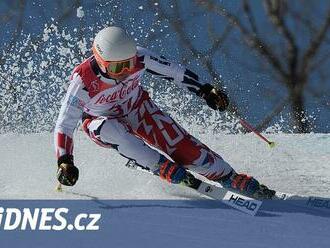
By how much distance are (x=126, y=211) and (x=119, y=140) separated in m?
0.45

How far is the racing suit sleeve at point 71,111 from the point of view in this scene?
475 cm

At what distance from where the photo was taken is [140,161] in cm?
488

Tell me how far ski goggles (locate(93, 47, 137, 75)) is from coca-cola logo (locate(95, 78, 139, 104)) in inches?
8.7

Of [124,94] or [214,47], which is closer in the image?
[124,94]

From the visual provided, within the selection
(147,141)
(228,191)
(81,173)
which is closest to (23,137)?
(81,173)

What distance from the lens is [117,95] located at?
5.00 meters

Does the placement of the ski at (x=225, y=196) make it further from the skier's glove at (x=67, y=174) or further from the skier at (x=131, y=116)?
the skier's glove at (x=67, y=174)

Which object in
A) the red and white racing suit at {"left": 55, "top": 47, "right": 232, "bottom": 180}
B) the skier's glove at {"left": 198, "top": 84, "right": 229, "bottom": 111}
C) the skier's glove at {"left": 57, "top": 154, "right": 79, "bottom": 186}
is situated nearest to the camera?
the skier's glove at {"left": 57, "top": 154, "right": 79, "bottom": 186}

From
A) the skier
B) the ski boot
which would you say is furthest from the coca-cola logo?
the ski boot

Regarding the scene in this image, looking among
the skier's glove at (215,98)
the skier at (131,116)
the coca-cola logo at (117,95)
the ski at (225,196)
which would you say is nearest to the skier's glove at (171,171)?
the skier at (131,116)

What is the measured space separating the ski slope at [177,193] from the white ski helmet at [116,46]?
38.4 inches

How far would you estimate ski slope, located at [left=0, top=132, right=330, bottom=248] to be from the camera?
417 centimetres

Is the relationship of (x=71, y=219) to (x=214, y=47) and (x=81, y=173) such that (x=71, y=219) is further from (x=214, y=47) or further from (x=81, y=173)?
(x=214, y=47)

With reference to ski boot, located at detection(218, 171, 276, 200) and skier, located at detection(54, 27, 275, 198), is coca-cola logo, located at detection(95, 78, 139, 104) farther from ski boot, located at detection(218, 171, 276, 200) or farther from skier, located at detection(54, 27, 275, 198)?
ski boot, located at detection(218, 171, 276, 200)
